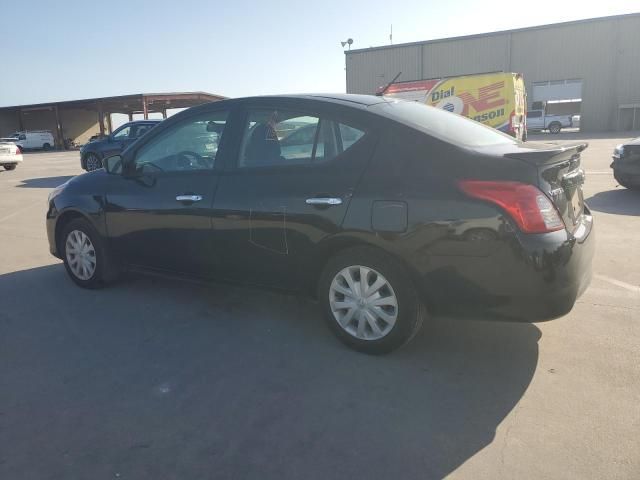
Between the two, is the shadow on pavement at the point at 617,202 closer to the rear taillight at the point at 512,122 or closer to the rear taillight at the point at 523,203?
the rear taillight at the point at 523,203

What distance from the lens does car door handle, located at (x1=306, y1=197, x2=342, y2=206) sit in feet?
11.0

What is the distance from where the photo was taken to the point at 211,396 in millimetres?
3012

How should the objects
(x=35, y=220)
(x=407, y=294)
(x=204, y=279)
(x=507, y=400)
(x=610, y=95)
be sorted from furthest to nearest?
(x=610, y=95) < (x=35, y=220) < (x=204, y=279) < (x=407, y=294) < (x=507, y=400)

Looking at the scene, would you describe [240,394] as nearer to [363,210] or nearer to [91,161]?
[363,210]

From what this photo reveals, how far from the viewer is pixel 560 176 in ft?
10.1

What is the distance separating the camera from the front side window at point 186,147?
407cm

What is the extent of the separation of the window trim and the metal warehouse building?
3671 centimetres

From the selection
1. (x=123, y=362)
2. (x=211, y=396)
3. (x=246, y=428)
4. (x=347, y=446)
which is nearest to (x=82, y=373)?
(x=123, y=362)

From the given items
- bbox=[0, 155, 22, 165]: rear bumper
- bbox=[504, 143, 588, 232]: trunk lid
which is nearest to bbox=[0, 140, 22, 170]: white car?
bbox=[0, 155, 22, 165]: rear bumper

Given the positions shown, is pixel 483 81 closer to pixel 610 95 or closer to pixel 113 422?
pixel 113 422

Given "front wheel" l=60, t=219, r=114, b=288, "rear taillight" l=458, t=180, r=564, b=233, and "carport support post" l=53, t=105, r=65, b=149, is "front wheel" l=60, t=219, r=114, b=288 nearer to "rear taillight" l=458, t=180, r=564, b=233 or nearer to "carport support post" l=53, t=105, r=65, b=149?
"rear taillight" l=458, t=180, r=564, b=233

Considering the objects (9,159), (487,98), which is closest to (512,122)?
(487,98)

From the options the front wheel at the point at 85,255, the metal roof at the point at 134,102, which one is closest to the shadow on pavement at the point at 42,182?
the front wheel at the point at 85,255

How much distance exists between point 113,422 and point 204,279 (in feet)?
5.20
